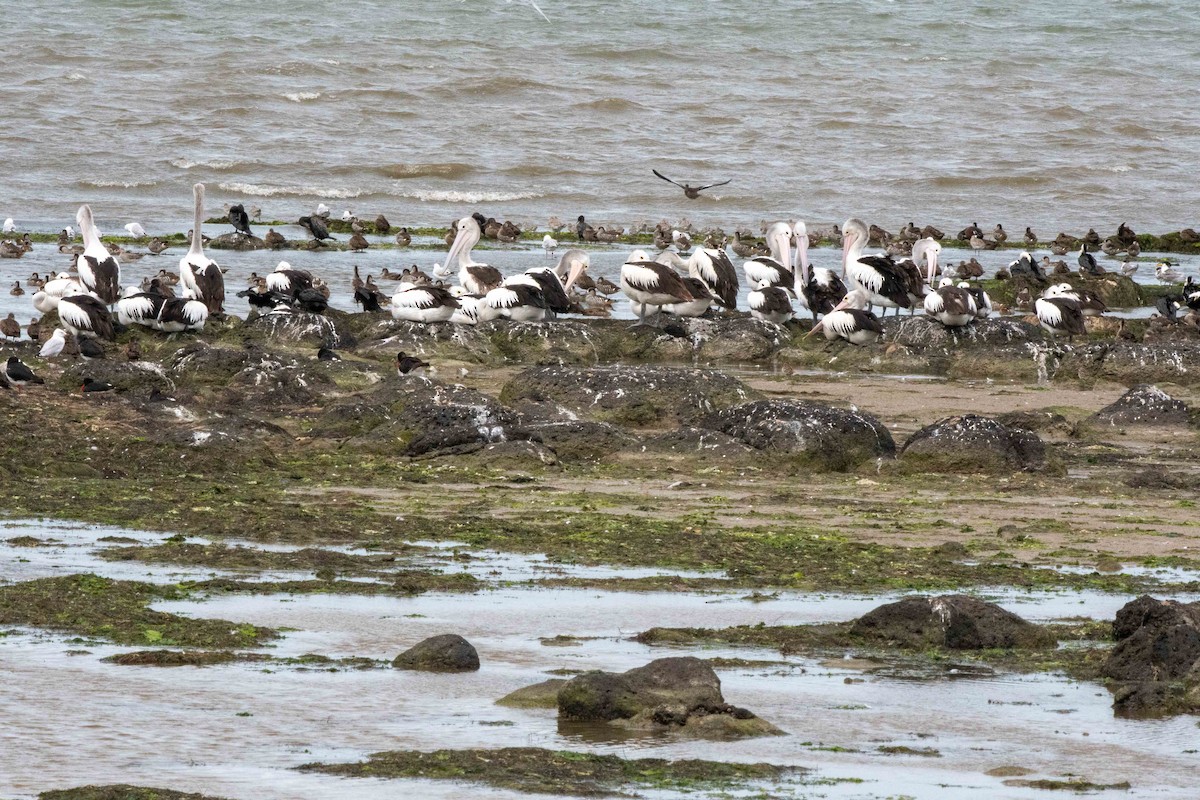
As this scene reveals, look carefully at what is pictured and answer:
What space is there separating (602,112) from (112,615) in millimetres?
40728

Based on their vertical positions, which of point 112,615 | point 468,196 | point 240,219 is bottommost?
point 468,196

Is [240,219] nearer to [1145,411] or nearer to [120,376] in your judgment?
[120,376]

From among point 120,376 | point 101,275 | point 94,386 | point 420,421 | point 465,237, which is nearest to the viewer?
point 420,421

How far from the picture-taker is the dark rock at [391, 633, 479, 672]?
7020 millimetres

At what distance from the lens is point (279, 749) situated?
5941mm

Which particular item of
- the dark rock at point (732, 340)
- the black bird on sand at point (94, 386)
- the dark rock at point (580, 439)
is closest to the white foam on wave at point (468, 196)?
the dark rock at point (732, 340)

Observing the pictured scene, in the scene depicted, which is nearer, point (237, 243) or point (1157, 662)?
point (1157, 662)

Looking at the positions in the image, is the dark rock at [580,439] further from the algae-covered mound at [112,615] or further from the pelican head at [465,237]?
the pelican head at [465,237]

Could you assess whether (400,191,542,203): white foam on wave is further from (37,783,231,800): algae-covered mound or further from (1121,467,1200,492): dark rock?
(37,783,231,800): algae-covered mound

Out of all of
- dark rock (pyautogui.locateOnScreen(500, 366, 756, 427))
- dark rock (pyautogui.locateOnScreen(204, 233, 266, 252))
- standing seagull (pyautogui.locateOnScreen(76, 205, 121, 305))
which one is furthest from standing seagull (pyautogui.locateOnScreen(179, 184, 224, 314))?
dark rock (pyautogui.locateOnScreen(204, 233, 266, 252))

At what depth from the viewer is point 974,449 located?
12703 millimetres

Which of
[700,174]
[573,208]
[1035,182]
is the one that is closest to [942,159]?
[1035,182]

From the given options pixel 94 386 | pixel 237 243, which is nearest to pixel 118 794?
pixel 94 386

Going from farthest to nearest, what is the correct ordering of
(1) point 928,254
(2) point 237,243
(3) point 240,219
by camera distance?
(3) point 240,219, (2) point 237,243, (1) point 928,254
